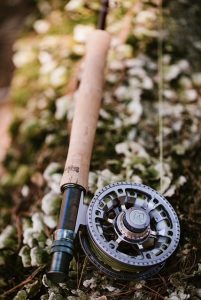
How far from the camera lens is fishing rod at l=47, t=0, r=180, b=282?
1584 mm

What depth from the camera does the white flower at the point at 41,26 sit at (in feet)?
10.3

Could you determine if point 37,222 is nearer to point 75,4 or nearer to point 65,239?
point 65,239

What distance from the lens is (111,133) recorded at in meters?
2.31

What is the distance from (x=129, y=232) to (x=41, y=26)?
77.9 inches

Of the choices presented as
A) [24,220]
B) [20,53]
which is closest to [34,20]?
[20,53]

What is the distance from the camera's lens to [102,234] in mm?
1619

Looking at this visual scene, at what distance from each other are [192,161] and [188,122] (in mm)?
244

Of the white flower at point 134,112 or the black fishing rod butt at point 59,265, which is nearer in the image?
the black fishing rod butt at point 59,265

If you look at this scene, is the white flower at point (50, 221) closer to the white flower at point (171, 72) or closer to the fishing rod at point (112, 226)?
the fishing rod at point (112, 226)

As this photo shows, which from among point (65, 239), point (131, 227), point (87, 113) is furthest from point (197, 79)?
point (65, 239)

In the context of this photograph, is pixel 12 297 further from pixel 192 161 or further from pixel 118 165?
pixel 192 161

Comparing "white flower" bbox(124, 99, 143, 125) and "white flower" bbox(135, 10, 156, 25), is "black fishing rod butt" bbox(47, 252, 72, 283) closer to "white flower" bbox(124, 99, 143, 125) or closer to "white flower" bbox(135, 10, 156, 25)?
"white flower" bbox(124, 99, 143, 125)

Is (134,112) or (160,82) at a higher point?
(160,82)

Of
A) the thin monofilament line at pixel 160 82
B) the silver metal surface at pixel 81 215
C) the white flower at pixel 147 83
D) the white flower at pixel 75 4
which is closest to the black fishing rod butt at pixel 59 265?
the silver metal surface at pixel 81 215
